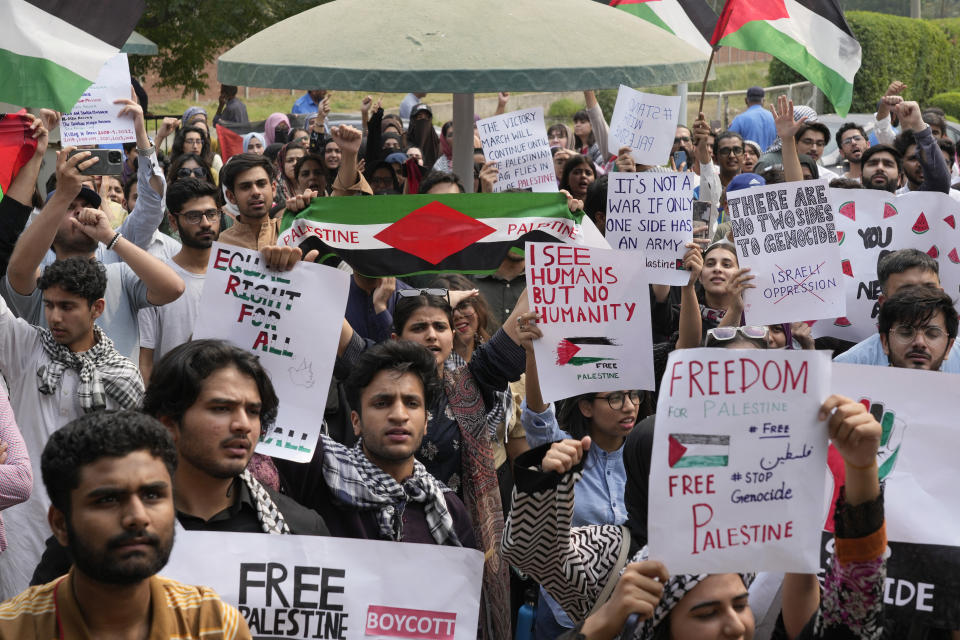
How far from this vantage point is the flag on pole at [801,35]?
298 inches

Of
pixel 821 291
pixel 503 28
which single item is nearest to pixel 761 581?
pixel 821 291

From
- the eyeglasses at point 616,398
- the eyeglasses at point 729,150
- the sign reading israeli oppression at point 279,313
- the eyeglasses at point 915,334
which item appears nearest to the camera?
the sign reading israeli oppression at point 279,313

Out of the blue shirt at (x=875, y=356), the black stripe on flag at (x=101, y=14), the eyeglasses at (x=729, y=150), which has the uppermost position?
the black stripe on flag at (x=101, y=14)

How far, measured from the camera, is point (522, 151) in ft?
27.5

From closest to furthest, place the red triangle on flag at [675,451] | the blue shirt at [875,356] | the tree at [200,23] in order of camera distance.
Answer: the red triangle on flag at [675,451]
the blue shirt at [875,356]
the tree at [200,23]

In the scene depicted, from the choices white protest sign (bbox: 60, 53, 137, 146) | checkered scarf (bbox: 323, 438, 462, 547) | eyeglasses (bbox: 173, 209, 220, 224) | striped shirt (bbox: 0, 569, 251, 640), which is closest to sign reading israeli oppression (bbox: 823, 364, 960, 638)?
checkered scarf (bbox: 323, 438, 462, 547)

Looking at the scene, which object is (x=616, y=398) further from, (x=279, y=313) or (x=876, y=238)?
(x=876, y=238)

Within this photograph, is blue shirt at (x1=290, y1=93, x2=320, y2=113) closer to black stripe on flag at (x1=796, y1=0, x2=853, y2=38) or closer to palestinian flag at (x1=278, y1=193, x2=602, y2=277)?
black stripe on flag at (x1=796, y1=0, x2=853, y2=38)

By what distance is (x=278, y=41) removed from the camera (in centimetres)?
632

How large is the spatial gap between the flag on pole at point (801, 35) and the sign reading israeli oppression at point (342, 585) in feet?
16.9

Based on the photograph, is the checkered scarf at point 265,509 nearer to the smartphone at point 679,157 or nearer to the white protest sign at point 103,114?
the white protest sign at point 103,114

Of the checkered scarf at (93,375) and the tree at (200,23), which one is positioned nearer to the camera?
the checkered scarf at (93,375)

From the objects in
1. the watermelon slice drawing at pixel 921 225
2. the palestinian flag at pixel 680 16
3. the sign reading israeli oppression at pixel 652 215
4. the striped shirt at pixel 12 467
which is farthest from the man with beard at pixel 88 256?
the palestinian flag at pixel 680 16

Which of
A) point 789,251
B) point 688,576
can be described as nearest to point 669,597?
point 688,576
